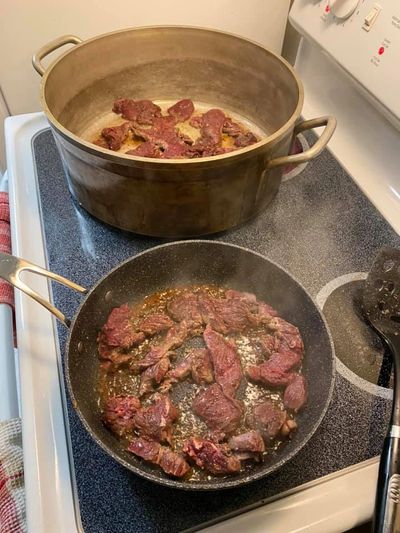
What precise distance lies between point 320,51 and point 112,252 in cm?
74

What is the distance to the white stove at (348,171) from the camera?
595mm

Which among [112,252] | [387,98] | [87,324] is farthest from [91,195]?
[387,98]

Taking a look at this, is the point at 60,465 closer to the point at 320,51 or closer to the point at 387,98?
the point at 387,98

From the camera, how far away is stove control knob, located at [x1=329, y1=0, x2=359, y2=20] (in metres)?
0.93

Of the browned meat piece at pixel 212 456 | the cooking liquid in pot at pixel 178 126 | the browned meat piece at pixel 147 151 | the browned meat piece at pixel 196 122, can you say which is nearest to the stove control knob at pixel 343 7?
the cooking liquid in pot at pixel 178 126

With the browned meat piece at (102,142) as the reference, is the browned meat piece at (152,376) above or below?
below

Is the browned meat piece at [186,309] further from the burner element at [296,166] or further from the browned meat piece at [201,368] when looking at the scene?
the burner element at [296,166]

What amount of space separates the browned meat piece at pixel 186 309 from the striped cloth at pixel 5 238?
13.3 inches

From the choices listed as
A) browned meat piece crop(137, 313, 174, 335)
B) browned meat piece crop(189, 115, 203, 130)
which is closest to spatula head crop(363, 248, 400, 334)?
browned meat piece crop(137, 313, 174, 335)

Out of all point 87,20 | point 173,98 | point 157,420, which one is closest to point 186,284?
point 157,420

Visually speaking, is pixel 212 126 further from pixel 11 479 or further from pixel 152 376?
pixel 11 479

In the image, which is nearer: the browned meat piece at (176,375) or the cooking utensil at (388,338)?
the cooking utensil at (388,338)

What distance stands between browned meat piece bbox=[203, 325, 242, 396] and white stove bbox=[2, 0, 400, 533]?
18cm

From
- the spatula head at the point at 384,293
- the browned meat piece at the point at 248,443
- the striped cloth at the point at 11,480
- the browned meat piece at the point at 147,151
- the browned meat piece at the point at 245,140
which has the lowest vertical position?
the striped cloth at the point at 11,480
